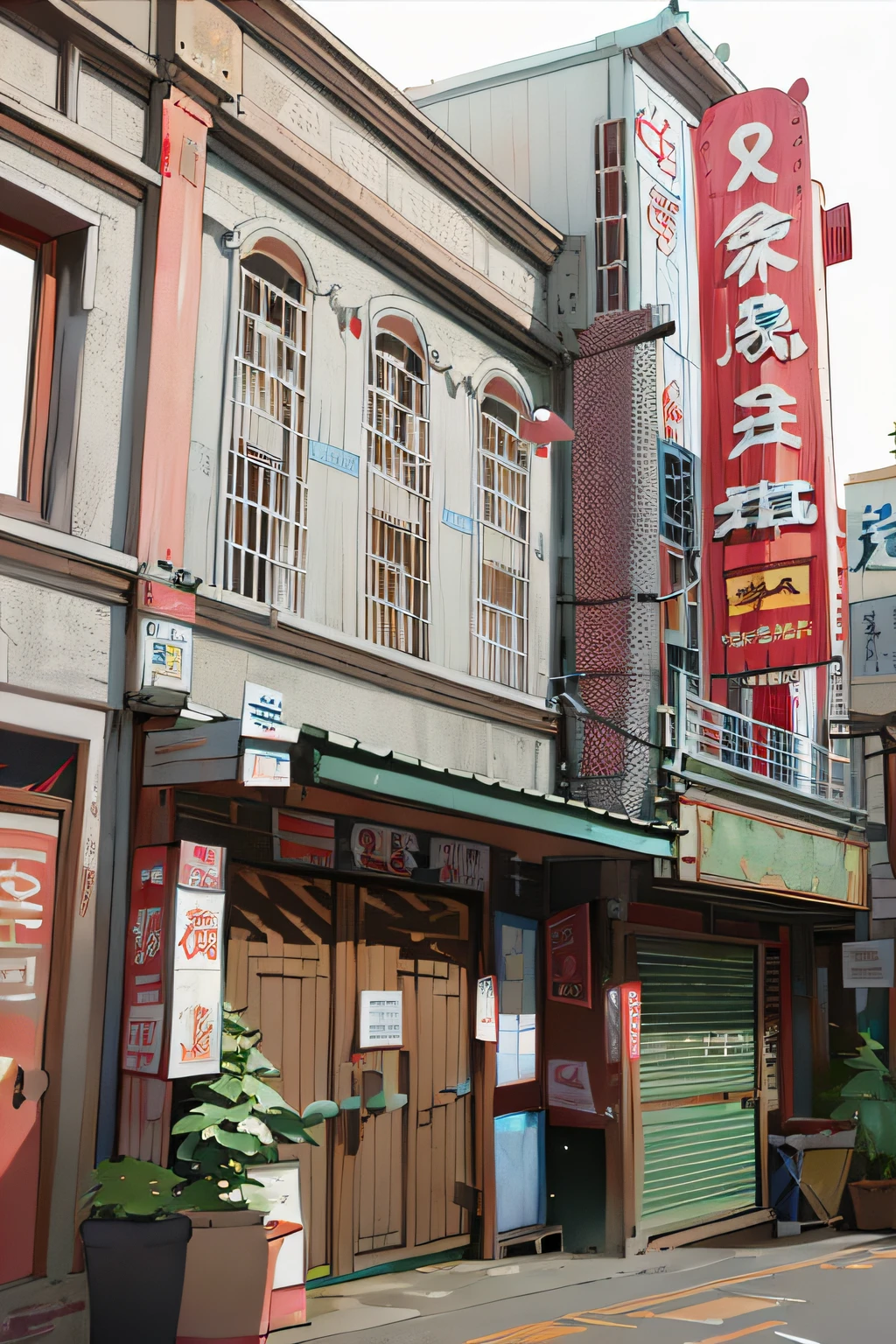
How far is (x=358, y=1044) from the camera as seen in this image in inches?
390

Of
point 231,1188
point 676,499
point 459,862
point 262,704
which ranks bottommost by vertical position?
point 231,1188

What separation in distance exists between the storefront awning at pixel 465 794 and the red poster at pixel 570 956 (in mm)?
1043

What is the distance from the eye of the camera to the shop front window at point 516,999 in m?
11.4

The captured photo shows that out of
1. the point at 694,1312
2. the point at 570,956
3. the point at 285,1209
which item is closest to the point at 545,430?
the point at 570,956

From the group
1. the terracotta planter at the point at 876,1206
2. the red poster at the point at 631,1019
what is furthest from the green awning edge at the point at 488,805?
the terracotta planter at the point at 876,1206

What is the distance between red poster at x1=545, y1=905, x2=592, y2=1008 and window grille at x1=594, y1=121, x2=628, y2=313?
17.8 ft

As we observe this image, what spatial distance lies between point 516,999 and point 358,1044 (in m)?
2.10

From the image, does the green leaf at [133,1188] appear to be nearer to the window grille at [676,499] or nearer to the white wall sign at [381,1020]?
the white wall sign at [381,1020]

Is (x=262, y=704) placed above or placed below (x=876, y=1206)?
above

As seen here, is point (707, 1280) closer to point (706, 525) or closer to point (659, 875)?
point (659, 875)

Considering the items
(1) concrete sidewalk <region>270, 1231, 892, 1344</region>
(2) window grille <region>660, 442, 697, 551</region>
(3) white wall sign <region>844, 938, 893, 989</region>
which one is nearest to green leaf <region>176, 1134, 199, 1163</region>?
(1) concrete sidewalk <region>270, 1231, 892, 1344</region>

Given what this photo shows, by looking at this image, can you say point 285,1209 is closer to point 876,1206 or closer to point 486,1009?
point 486,1009

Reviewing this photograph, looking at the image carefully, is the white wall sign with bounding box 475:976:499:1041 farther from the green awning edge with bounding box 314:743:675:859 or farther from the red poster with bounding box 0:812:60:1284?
the red poster with bounding box 0:812:60:1284

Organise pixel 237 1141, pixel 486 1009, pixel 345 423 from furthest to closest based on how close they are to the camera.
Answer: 1. pixel 486 1009
2. pixel 345 423
3. pixel 237 1141
